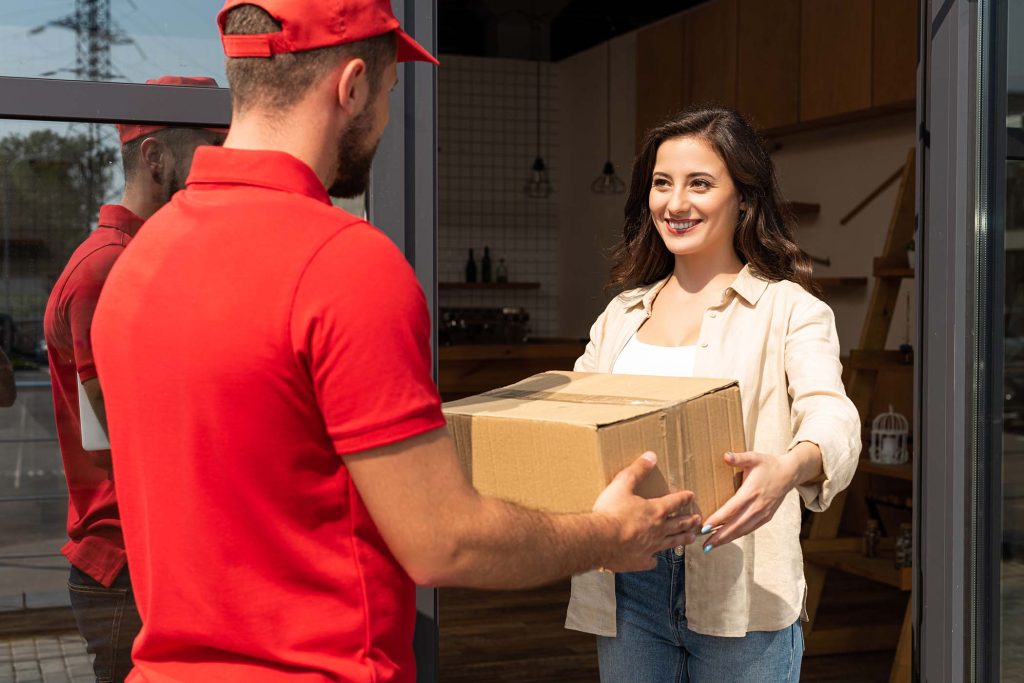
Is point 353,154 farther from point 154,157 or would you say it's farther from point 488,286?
point 488,286

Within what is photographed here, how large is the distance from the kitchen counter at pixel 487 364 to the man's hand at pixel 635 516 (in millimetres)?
4620

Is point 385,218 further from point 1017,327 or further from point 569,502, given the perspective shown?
point 1017,327

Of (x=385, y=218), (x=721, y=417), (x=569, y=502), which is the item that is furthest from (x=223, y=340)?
(x=385, y=218)

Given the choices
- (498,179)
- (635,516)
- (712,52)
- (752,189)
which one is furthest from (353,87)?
(498,179)

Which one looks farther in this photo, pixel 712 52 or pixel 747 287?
pixel 712 52

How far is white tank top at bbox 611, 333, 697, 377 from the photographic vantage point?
1858 millimetres

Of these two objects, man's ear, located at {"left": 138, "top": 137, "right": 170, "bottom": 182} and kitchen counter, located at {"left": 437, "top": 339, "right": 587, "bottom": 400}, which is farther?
kitchen counter, located at {"left": 437, "top": 339, "right": 587, "bottom": 400}

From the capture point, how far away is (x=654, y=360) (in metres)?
1.90

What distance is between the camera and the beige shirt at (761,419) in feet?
5.67

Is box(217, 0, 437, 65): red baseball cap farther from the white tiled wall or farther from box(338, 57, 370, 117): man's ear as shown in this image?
the white tiled wall

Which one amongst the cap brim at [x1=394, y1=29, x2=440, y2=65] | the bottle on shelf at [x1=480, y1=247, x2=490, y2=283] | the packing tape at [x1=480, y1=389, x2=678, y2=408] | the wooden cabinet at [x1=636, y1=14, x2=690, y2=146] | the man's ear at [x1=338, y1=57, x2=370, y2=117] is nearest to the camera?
the man's ear at [x1=338, y1=57, x2=370, y2=117]

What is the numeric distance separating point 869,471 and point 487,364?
2.45 m

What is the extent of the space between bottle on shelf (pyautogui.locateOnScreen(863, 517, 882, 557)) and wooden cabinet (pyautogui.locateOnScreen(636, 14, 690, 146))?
3337mm

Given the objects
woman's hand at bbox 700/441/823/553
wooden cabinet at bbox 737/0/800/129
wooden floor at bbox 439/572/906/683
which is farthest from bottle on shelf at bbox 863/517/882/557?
woman's hand at bbox 700/441/823/553
